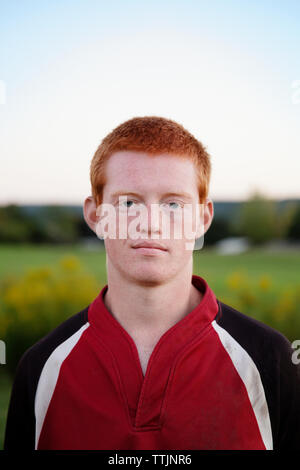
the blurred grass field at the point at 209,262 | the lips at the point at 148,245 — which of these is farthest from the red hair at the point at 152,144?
the blurred grass field at the point at 209,262

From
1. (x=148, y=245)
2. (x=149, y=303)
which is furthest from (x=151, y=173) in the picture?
(x=149, y=303)

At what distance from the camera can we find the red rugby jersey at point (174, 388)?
4.15 ft

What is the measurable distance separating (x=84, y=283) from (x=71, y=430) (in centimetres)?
145

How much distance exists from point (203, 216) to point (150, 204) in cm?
25

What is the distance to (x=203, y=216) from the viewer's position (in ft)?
4.78

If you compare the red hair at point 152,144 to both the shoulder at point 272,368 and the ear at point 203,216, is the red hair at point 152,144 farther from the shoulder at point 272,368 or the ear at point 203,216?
the shoulder at point 272,368

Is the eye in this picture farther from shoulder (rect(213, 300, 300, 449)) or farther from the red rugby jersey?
shoulder (rect(213, 300, 300, 449))

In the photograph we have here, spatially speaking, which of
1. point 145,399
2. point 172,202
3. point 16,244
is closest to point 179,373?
point 145,399

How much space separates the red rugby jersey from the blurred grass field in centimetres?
124

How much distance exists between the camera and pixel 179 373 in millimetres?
1300

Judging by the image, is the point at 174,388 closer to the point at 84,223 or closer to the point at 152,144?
the point at 152,144

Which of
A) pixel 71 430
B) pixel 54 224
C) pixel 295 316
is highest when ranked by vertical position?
pixel 54 224

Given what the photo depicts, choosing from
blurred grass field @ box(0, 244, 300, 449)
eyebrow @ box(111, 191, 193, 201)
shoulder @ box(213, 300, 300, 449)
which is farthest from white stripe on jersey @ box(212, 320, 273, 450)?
blurred grass field @ box(0, 244, 300, 449)
